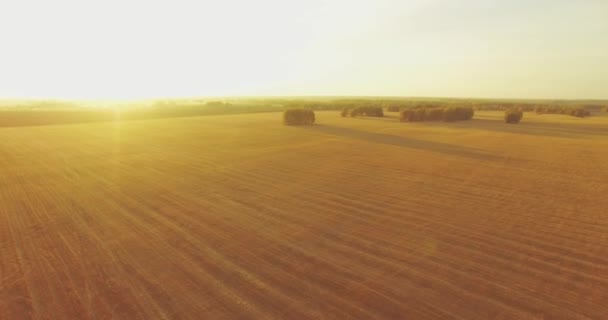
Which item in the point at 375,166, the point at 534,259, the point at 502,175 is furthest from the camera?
the point at 375,166

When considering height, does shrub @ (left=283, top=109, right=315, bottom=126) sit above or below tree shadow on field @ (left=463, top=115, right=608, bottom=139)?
above

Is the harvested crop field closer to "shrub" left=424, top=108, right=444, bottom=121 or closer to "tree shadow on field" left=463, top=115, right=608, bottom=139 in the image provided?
"tree shadow on field" left=463, top=115, right=608, bottom=139

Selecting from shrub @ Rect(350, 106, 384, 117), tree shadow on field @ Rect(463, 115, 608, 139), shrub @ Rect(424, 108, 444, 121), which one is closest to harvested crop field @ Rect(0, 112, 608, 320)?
tree shadow on field @ Rect(463, 115, 608, 139)

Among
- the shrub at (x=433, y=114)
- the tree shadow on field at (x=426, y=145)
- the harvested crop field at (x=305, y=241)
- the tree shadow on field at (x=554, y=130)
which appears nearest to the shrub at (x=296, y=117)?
the tree shadow on field at (x=426, y=145)

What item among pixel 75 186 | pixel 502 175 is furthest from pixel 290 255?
pixel 502 175

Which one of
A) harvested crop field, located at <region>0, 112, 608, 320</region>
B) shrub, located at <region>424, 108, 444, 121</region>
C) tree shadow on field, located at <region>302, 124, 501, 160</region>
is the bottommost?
harvested crop field, located at <region>0, 112, 608, 320</region>

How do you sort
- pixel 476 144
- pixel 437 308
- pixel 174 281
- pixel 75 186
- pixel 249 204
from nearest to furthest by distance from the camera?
pixel 437 308, pixel 174 281, pixel 249 204, pixel 75 186, pixel 476 144

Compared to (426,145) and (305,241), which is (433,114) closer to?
(426,145)

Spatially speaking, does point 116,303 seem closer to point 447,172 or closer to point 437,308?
point 437,308

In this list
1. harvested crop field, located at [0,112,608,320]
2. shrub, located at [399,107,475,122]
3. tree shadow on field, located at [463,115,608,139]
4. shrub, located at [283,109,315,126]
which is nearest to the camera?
harvested crop field, located at [0,112,608,320]
